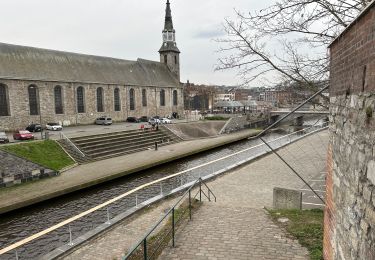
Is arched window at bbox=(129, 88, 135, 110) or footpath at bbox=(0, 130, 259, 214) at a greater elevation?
arched window at bbox=(129, 88, 135, 110)

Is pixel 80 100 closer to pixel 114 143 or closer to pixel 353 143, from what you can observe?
pixel 114 143

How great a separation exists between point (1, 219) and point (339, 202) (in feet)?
46.2

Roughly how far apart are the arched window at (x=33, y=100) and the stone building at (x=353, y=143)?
132 ft

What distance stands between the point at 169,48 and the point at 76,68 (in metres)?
22.2

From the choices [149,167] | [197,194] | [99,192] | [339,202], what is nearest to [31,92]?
[149,167]

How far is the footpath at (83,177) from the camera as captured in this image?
1501cm

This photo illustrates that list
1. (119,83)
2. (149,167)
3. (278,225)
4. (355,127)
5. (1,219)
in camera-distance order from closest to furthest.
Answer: (355,127)
(278,225)
(1,219)
(149,167)
(119,83)

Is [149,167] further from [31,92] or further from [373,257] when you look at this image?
[31,92]

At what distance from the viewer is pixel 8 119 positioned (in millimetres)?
36531

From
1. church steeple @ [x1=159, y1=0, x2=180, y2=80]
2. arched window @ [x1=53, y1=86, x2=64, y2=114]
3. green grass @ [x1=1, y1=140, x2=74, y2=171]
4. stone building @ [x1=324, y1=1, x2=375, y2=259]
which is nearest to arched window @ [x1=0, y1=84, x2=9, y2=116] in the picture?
arched window @ [x1=53, y1=86, x2=64, y2=114]

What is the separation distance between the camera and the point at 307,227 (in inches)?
322

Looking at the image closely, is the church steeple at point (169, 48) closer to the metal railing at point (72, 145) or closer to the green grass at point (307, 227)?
the metal railing at point (72, 145)

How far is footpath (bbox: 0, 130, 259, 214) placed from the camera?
15008mm

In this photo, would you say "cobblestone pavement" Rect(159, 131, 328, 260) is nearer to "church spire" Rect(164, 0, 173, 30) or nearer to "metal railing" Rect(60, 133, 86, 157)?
"metal railing" Rect(60, 133, 86, 157)
